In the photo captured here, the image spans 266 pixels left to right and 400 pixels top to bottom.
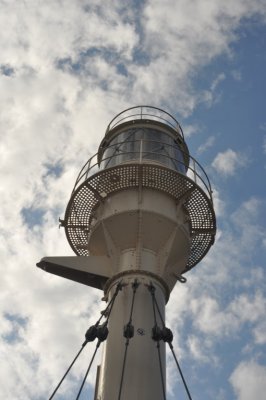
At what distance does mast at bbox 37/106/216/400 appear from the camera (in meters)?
10.5

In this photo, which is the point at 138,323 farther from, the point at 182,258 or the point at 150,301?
the point at 182,258

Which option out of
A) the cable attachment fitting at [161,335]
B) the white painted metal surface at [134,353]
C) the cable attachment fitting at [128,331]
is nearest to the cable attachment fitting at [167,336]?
the cable attachment fitting at [161,335]

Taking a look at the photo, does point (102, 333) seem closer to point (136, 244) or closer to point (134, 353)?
point (134, 353)

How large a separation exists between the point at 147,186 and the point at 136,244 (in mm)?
1774

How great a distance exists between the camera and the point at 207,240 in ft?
47.1

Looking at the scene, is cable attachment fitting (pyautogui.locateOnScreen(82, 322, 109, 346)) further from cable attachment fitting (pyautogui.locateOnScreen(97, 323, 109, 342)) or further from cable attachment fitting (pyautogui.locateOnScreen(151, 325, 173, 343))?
cable attachment fitting (pyautogui.locateOnScreen(151, 325, 173, 343))

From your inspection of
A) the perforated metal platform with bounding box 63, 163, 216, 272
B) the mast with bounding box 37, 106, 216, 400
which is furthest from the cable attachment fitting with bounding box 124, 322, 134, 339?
the perforated metal platform with bounding box 63, 163, 216, 272

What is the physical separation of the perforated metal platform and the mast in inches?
1.1

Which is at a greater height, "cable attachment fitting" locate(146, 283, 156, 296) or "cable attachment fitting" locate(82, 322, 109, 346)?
"cable attachment fitting" locate(146, 283, 156, 296)

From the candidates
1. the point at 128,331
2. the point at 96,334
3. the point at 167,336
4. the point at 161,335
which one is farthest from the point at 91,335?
the point at 167,336

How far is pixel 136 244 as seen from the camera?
12555mm

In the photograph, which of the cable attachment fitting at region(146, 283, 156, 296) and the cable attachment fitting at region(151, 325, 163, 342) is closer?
the cable attachment fitting at region(151, 325, 163, 342)

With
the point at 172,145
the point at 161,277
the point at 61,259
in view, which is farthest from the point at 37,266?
the point at 172,145

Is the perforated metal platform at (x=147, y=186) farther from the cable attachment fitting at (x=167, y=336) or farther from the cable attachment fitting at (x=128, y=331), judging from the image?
the cable attachment fitting at (x=128, y=331)
